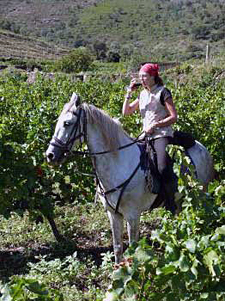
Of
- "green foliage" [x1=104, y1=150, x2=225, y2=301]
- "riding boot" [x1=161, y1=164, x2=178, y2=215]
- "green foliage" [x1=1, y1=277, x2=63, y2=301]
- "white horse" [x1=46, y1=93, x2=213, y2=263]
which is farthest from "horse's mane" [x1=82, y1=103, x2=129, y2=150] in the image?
"green foliage" [x1=1, y1=277, x2=63, y2=301]

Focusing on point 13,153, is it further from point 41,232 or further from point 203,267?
point 203,267

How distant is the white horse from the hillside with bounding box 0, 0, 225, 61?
76353mm

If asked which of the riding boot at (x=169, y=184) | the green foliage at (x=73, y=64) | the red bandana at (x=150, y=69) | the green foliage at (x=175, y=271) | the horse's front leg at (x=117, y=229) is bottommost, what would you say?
the horse's front leg at (x=117, y=229)

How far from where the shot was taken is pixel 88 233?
668 cm

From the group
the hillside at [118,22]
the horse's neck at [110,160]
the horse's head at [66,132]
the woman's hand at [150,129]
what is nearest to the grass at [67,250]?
the horse's neck at [110,160]

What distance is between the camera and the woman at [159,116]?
4.65 m

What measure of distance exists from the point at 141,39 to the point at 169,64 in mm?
67544

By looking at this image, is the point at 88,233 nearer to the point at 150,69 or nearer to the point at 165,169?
the point at 165,169

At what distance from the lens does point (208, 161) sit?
5523 millimetres

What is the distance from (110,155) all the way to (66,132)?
524 mm

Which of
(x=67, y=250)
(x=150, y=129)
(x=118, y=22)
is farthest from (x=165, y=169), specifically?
(x=118, y=22)

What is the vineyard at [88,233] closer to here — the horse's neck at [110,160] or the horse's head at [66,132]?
the horse's neck at [110,160]

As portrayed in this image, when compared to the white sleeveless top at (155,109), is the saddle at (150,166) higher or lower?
lower

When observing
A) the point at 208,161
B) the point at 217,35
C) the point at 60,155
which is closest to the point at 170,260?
the point at 60,155
